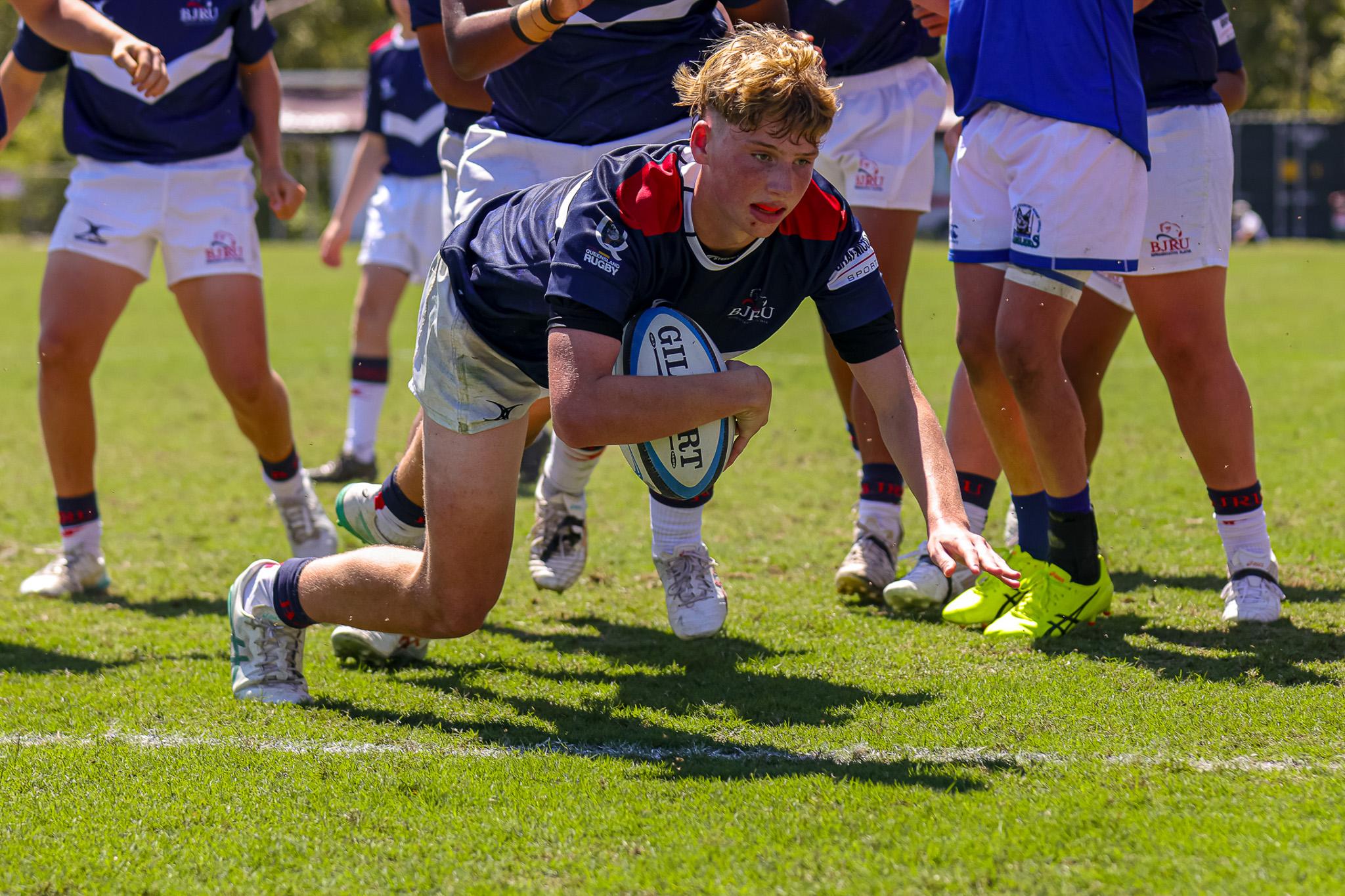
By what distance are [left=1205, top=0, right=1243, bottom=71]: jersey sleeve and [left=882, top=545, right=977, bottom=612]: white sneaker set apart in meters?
1.82

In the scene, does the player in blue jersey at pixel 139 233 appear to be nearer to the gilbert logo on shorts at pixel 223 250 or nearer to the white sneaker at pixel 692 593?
the gilbert logo on shorts at pixel 223 250

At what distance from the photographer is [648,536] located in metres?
5.85

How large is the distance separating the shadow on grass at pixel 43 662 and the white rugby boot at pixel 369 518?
803 mm

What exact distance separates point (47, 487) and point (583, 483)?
11.5 ft

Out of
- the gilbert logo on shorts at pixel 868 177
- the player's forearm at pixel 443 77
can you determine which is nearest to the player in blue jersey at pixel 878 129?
the gilbert logo on shorts at pixel 868 177

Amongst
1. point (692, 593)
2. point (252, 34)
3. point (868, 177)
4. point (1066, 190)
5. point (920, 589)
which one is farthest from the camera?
point (252, 34)

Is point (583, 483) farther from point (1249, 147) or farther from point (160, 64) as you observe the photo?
point (1249, 147)

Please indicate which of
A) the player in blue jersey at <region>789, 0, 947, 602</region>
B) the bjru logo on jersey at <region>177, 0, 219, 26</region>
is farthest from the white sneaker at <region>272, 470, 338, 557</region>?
the player in blue jersey at <region>789, 0, 947, 602</region>

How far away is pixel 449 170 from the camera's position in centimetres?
469

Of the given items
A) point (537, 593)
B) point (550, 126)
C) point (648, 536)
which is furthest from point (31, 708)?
point (648, 536)

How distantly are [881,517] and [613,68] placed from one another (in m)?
1.66

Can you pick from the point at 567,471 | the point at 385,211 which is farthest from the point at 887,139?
the point at 385,211

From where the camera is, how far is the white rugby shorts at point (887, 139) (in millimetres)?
4984

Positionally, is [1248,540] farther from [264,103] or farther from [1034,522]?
[264,103]
